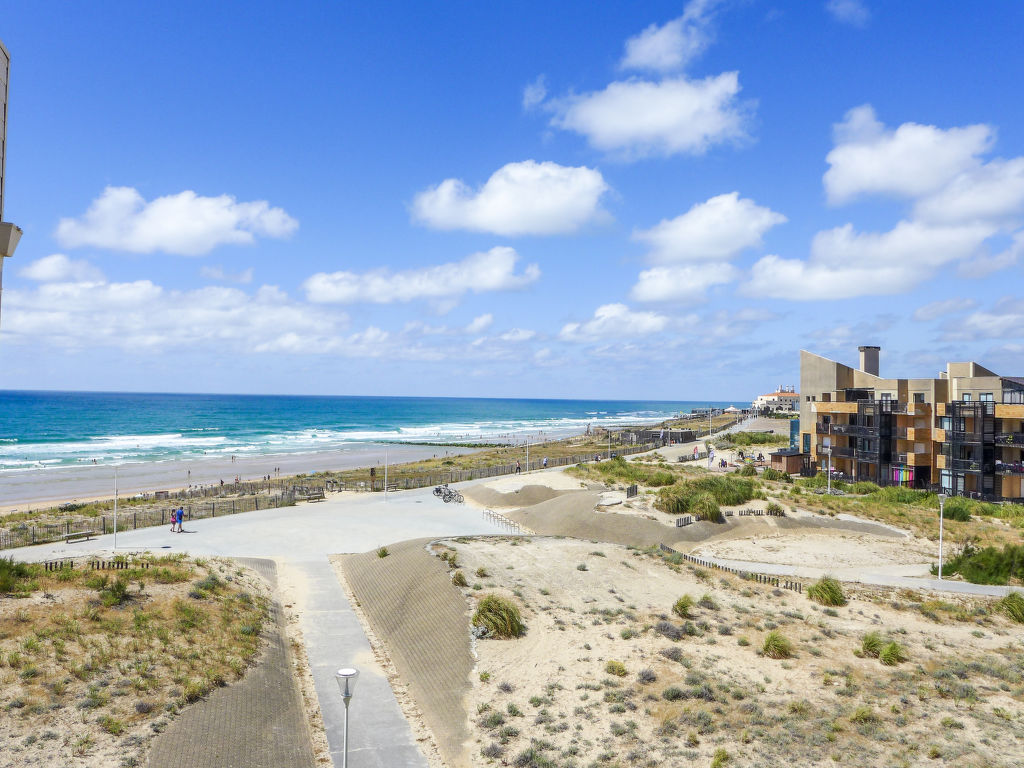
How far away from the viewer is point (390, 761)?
1331 cm

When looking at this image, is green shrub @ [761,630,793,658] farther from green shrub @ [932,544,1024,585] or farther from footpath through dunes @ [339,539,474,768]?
green shrub @ [932,544,1024,585]

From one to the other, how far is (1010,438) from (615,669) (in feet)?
128

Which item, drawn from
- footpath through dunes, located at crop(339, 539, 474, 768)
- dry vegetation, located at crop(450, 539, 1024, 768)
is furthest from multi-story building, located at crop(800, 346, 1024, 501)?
footpath through dunes, located at crop(339, 539, 474, 768)

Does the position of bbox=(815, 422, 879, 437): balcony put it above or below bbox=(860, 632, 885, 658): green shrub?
above

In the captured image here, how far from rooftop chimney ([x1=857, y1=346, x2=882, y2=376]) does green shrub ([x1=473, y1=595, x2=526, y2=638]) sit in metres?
51.2

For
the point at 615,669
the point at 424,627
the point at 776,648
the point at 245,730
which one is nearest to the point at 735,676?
the point at 776,648

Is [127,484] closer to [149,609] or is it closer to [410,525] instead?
[410,525]

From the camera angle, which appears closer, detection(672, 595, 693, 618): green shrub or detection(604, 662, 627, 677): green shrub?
detection(604, 662, 627, 677): green shrub

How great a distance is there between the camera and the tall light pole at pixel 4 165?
41.5 ft

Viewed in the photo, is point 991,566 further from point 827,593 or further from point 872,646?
point 872,646

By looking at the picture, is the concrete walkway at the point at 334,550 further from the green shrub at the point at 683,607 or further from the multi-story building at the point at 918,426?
the multi-story building at the point at 918,426

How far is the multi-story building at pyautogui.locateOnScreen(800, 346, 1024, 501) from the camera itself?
140 ft

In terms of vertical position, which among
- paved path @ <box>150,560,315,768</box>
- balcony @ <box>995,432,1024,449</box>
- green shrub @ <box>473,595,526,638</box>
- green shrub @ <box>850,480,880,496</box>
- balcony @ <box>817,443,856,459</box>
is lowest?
paved path @ <box>150,560,315,768</box>

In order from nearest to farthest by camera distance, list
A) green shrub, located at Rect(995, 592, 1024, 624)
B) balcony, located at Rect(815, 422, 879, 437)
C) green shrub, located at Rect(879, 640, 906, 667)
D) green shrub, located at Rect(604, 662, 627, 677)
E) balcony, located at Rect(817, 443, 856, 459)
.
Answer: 1. green shrub, located at Rect(604, 662, 627, 677)
2. green shrub, located at Rect(879, 640, 906, 667)
3. green shrub, located at Rect(995, 592, 1024, 624)
4. balcony, located at Rect(815, 422, 879, 437)
5. balcony, located at Rect(817, 443, 856, 459)
